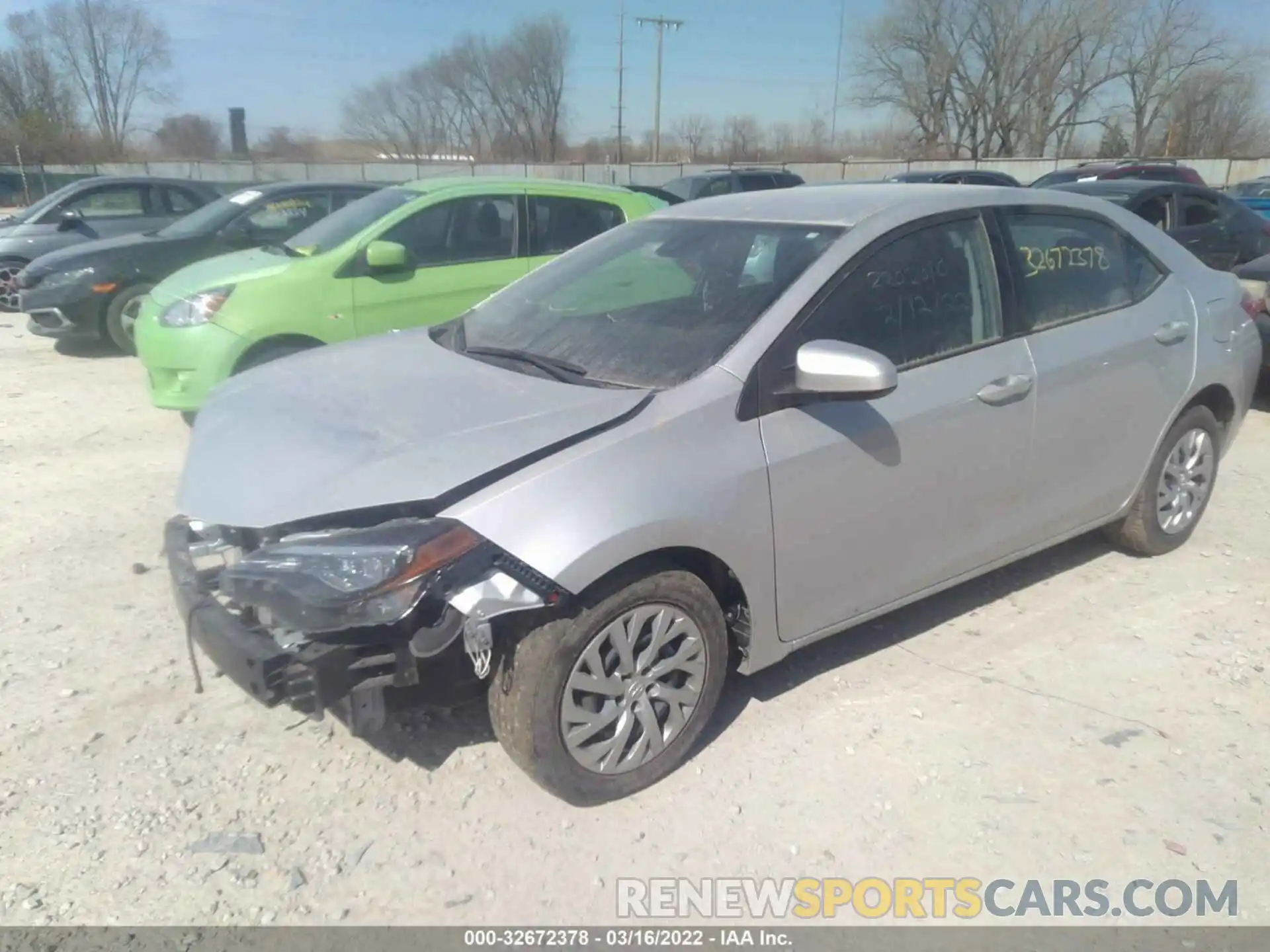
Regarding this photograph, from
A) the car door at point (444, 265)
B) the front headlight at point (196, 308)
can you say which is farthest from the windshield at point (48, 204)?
the car door at point (444, 265)

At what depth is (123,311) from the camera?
9.27m

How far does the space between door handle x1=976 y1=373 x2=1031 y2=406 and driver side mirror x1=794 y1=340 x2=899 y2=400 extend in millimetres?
721

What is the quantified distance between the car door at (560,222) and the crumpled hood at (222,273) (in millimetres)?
1617

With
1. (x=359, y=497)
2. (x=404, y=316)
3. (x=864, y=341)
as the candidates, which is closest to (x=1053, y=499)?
(x=864, y=341)

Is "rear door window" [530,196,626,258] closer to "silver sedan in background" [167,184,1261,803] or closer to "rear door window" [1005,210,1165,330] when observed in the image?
"silver sedan in background" [167,184,1261,803]

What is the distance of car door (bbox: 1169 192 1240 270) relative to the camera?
34.7 ft

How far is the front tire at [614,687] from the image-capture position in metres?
2.72

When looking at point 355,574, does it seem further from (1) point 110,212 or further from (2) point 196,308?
(1) point 110,212

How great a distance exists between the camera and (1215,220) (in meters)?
10.9

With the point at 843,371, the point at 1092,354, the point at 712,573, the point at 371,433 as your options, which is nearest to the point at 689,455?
the point at 712,573

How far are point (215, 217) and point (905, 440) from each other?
8382 mm

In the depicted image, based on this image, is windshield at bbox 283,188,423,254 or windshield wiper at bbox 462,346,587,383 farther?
windshield at bbox 283,188,423,254

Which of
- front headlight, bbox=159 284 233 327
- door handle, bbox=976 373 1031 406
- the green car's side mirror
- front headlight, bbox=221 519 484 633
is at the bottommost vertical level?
front headlight, bbox=221 519 484 633

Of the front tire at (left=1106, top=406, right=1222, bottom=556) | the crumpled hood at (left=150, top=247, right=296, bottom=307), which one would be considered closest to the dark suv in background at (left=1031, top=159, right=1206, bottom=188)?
the front tire at (left=1106, top=406, right=1222, bottom=556)
